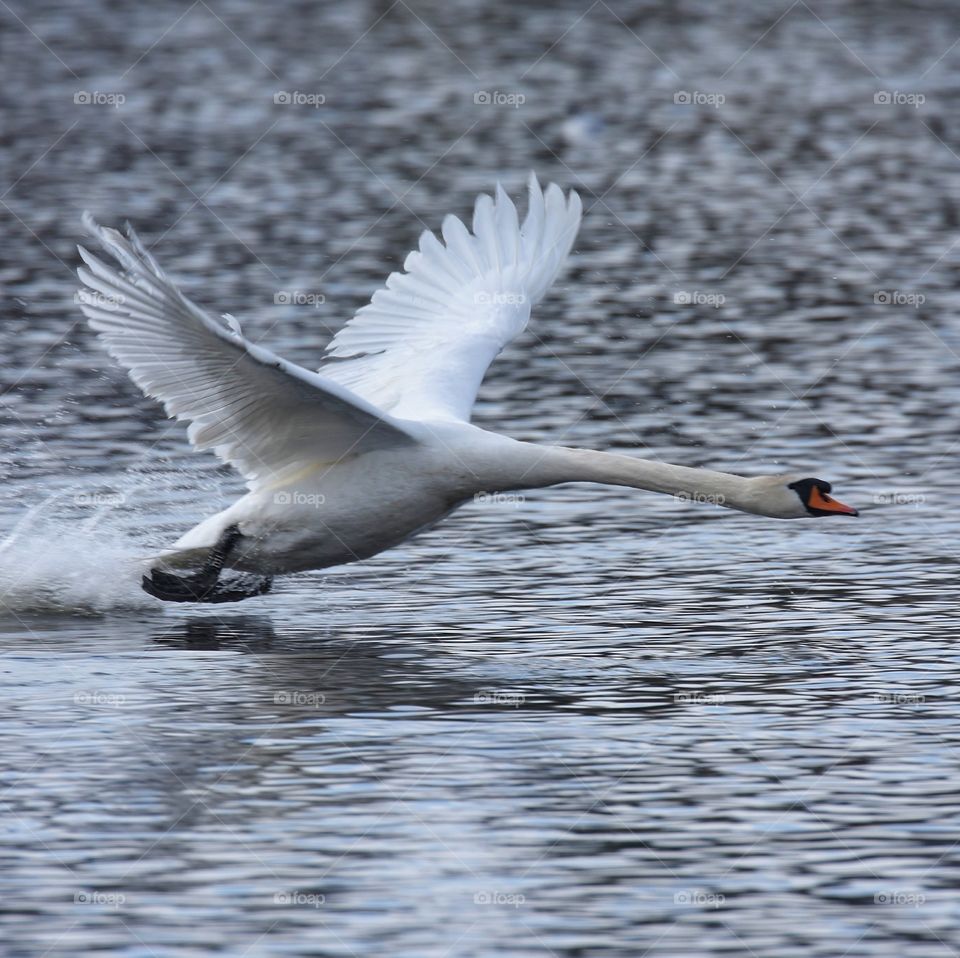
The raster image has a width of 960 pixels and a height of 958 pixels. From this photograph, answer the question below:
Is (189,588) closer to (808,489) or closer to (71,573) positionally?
(71,573)

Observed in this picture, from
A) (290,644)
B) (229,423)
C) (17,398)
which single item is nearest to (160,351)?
(229,423)

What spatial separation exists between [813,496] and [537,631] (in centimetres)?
190

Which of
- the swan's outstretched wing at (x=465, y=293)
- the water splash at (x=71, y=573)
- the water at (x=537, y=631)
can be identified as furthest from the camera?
the swan's outstretched wing at (x=465, y=293)

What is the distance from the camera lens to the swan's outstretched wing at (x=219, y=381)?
10984 millimetres

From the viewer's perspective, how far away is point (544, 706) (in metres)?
10.9

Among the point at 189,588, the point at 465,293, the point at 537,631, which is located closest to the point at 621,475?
the point at 537,631

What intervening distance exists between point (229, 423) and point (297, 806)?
3.43 metres

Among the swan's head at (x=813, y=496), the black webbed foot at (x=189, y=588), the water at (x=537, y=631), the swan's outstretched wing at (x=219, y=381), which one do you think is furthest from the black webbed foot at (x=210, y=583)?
the swan's head at (x=813, y=496)

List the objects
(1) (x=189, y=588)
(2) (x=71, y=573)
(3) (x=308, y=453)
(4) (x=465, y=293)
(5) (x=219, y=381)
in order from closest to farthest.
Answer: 1. (5) (x=219, y=381)
2. (3) (x=308, y=453)
3. (1) (x=189, y=588)
4. (2) (x=71, y=573)
5. (4) (x=465, y=293)

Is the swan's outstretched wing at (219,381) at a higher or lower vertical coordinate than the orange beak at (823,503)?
higher

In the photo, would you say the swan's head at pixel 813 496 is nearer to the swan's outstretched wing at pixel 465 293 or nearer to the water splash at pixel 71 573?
the swan's outstretched wing at pixel 465 293

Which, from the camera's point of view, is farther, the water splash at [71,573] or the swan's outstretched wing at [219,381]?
the water splash at [71,573]

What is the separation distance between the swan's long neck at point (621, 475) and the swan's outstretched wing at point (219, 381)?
2.19 feet

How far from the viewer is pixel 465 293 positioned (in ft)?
48.6
